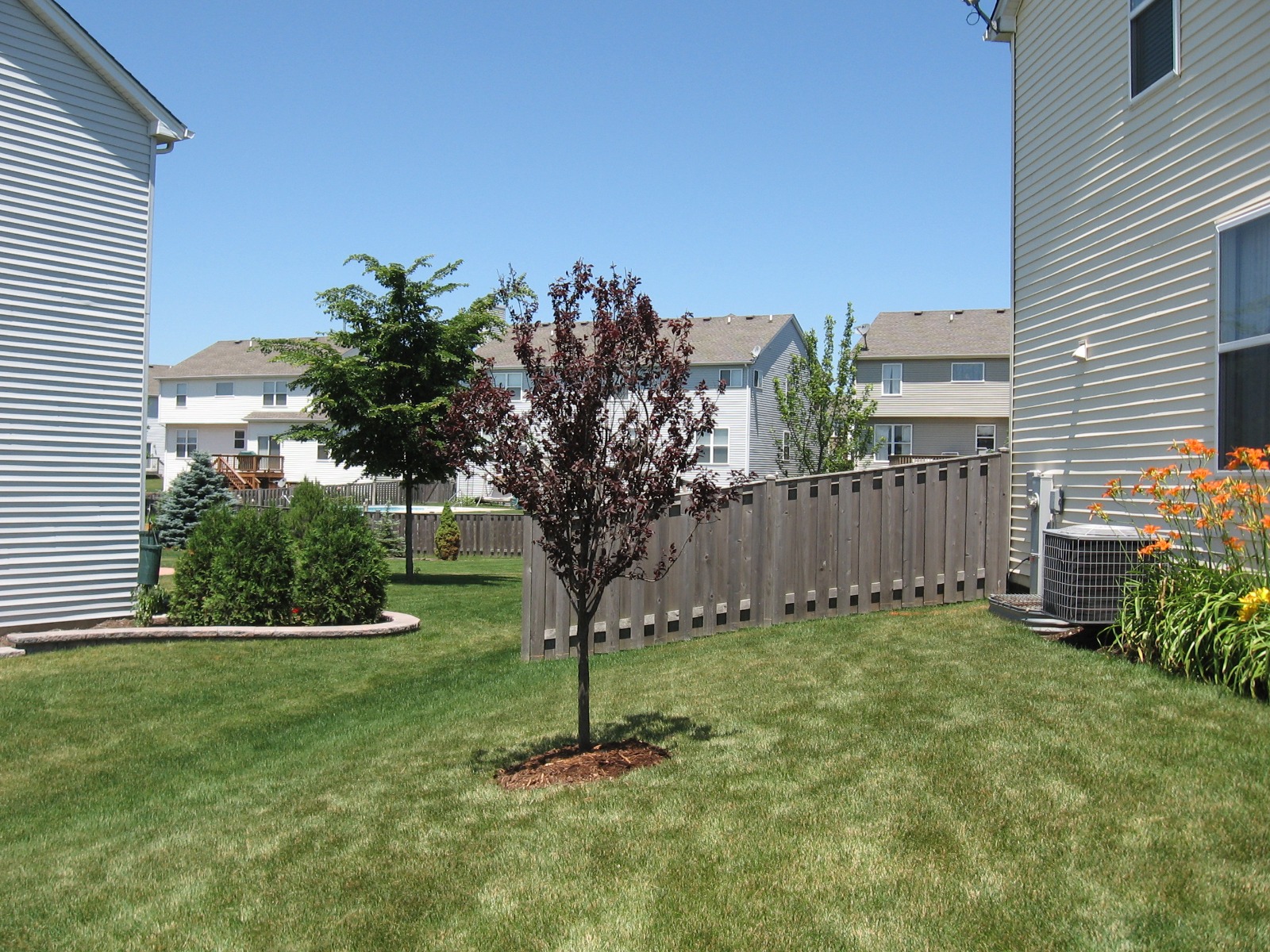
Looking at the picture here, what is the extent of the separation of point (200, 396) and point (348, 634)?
44.8 metres

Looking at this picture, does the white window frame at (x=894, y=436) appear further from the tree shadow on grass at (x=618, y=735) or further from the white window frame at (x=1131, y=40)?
the tree shadow on grass at (x=618, y=735)

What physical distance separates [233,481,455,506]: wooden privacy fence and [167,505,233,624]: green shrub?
62.7 ft

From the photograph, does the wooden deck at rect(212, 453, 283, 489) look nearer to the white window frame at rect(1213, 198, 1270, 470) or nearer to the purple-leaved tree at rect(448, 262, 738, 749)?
the purple-leaved tree at rect(448, 262, 738, 749)

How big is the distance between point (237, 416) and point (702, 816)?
51.0m

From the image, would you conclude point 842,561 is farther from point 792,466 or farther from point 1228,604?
point 792,466

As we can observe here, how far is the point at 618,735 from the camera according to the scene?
6.58 m

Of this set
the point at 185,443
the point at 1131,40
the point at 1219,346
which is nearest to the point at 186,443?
the point at 185,443

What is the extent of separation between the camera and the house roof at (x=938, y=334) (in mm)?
40000

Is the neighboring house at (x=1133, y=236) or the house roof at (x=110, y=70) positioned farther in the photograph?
the house roof at (x=110, y=70)

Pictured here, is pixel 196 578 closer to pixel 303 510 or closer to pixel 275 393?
pixel 303 510

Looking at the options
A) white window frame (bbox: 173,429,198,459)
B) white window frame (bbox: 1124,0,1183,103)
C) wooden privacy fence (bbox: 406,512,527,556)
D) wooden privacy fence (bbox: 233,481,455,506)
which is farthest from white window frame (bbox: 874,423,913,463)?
white window frame (bbox: 173,429,198,459)

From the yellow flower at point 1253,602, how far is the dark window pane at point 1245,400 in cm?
151

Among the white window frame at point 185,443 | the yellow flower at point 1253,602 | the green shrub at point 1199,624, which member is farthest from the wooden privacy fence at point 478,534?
the white window frame at point 185,443

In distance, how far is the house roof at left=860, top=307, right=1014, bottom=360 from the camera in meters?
40.0
